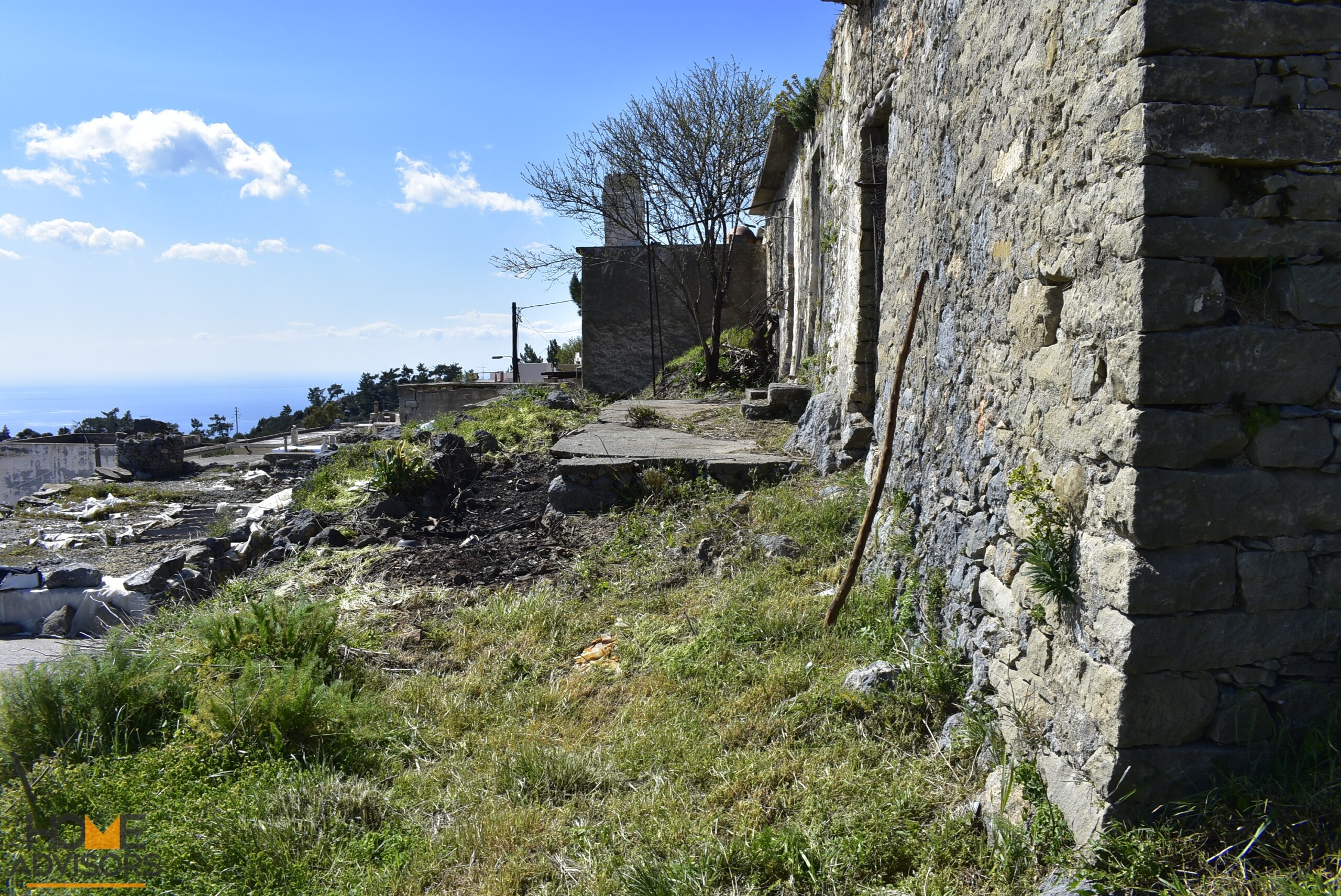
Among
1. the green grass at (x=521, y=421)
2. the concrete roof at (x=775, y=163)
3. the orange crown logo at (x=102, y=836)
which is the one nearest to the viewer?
the orange crown logo at (x=102, y=836)

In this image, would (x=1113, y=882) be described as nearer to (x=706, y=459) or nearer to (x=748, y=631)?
(x=748, y=631)

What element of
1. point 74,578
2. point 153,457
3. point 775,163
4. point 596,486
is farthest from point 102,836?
point 153,457

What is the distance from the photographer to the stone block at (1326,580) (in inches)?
90.0

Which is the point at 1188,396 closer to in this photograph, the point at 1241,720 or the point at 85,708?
the point at 1241,720

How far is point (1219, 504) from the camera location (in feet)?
7.29

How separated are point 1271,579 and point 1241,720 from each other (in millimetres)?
416

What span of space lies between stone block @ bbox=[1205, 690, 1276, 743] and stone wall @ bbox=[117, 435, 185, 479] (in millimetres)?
17274

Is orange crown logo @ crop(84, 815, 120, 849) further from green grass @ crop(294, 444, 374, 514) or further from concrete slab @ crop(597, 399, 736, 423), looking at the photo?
concrete slab @ crop(597, 399, 736, 423)

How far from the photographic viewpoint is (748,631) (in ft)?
13.1

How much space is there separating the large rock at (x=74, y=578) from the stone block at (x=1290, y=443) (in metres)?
7.31

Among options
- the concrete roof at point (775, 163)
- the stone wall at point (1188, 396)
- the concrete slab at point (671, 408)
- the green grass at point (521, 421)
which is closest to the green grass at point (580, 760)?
the stone wall at point (1188, 396)

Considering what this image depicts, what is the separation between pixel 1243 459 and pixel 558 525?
4793 millimetres

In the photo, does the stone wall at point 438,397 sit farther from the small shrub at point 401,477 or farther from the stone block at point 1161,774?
the stone block at point 1161,774

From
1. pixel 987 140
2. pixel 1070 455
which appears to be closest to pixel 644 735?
pixel 1070 455
